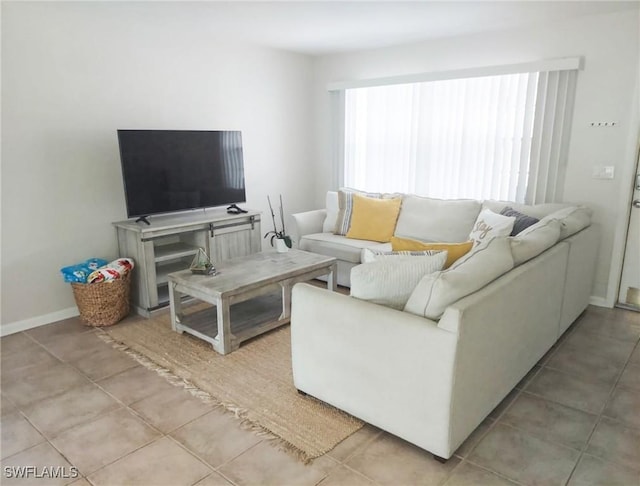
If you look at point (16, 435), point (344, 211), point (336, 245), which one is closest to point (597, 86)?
point (344, 211)

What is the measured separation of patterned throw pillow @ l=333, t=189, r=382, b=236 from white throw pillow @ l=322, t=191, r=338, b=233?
0.15 ft

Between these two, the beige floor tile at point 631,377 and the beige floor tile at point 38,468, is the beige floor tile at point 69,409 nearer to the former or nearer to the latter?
the beige floor tile at point 38,468

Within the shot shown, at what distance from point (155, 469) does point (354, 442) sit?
2.96 ft

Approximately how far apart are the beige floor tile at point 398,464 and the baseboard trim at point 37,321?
2789mm

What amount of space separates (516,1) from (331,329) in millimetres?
2718

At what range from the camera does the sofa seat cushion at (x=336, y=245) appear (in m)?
4.10

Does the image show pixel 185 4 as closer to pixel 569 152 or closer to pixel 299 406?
pixel 299 406

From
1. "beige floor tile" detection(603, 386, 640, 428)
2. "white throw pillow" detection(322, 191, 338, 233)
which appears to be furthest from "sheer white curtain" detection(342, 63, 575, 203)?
"beige floor tile" detection(603, 386, 640, 428)

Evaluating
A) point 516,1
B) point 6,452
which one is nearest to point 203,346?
point 6,452

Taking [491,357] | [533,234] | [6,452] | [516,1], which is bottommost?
[6,452]

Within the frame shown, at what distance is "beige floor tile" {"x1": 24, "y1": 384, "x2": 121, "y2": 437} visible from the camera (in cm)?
229

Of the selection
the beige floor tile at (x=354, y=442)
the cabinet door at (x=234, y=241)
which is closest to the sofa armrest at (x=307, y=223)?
the cabinet door at (x=234, y=241)

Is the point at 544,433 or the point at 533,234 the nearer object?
the point at 544,433

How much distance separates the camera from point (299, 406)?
240 centimetres
